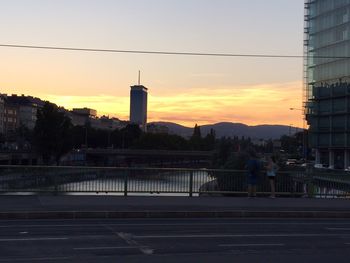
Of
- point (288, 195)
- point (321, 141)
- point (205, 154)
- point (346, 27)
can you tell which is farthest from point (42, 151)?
point (288, 195)

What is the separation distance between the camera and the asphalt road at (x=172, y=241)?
34.0ft

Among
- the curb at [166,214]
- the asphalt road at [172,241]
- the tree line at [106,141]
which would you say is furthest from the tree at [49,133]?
the asphalt road at [172,241]

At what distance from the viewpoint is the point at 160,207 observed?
19.1 meters

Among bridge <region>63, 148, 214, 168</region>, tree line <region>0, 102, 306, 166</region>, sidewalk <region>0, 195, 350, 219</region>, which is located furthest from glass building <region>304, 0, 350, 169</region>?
sidewalk <region>0, 195, 350, 219</region>

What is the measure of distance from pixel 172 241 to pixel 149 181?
1071cm

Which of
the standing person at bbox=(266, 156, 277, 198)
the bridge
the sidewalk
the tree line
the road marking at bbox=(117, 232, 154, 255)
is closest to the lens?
the road marking at bbox=(117, 232, 154, 255)

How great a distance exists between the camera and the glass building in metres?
93.1

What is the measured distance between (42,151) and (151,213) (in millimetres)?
84756

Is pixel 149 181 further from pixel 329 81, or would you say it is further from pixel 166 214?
pixel 329 81

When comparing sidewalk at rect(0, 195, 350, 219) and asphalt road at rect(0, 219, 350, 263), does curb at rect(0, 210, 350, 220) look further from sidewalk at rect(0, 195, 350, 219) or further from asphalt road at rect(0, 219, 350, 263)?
asphalt road at rect(0, 219, 350, 263)

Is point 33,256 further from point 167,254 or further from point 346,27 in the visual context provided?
point 346,27

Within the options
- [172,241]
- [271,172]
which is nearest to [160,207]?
[271,172]

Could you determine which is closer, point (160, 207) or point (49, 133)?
point (160, 207)

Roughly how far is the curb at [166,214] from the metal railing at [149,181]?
472cm
